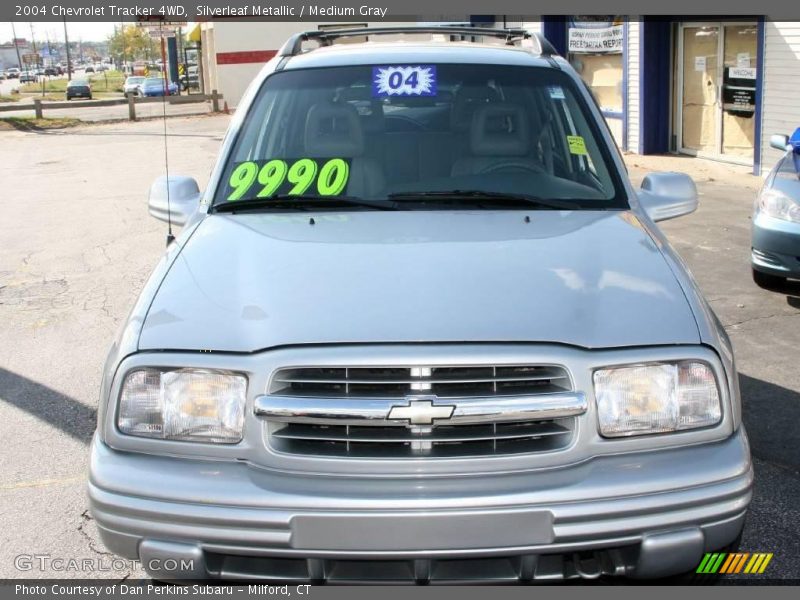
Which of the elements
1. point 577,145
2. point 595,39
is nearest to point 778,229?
point 577,145

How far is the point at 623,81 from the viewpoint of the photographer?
16.2 meters

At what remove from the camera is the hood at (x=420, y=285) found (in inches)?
103

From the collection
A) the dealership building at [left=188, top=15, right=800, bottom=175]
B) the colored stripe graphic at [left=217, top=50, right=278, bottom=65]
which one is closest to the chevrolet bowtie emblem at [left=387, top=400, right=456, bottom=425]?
the dealership building at [left=188, top=15, right=800, bottom=175]

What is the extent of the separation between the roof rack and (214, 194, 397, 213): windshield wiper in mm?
1082

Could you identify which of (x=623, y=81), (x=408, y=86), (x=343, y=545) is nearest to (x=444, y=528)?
(x=343, y=545)

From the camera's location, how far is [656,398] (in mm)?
2641

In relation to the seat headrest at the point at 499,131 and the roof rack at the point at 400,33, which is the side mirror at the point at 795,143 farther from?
the seat headrest at the point at 499,131

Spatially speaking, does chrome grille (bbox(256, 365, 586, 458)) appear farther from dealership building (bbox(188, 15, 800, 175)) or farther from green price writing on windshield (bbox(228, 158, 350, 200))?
dealership building (bbox(188, 15, 800, 175))

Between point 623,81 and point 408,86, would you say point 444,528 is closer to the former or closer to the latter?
point 408,86

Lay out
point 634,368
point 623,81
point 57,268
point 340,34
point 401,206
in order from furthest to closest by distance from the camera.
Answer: point 623,81
point 57,268
point 340,34
point 401,206
point 634,368

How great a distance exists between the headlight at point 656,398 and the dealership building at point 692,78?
430 inches

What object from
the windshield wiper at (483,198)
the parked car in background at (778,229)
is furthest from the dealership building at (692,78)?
the windshield wiper at (483,198)

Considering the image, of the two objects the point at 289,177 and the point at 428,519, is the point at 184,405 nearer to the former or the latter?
the point at 428,519

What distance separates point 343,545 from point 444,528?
0.88 ft
